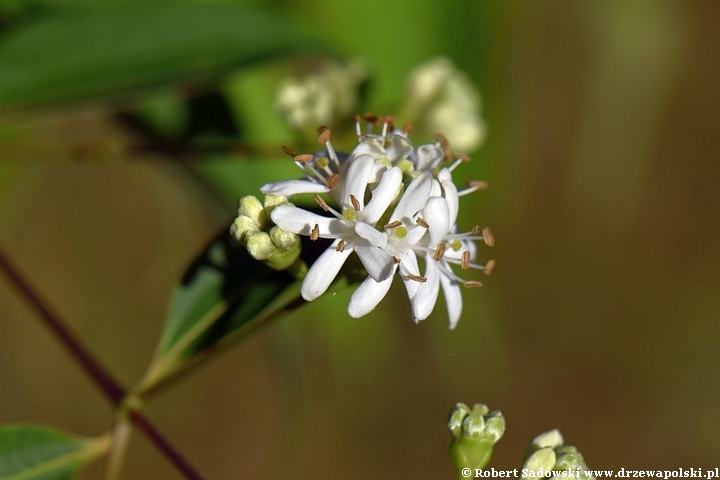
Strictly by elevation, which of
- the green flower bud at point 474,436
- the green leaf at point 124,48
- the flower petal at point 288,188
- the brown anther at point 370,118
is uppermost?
the green leaf at point 124,48

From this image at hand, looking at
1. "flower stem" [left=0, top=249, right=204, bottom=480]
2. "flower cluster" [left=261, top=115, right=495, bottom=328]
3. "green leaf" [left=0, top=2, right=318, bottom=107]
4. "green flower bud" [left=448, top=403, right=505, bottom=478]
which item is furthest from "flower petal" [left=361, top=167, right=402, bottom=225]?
"green leaf" [left=0, top=2, right=318, bottom=107]

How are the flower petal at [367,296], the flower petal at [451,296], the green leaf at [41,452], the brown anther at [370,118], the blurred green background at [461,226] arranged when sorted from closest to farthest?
1. the flower petal at [367,296]
2. the flower petal at [451,296]
3. the brown anther at [370,118]
4. the green leaf at [41,452]
5. the blurred green background at [461,226]

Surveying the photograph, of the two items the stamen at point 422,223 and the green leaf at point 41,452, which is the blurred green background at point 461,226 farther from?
the stamen at point 422,223

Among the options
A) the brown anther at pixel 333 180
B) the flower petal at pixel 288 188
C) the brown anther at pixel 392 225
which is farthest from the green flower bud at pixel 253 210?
the brown anther at pixel 392 225

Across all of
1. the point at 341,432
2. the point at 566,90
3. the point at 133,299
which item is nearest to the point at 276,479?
the point at 341,432

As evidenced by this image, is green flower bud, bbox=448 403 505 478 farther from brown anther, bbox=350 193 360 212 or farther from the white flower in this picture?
brown anther, bbox=350 193 360 212

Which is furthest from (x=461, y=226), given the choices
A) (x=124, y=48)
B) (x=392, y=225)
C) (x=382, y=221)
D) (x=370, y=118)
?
(x=392, y=225)

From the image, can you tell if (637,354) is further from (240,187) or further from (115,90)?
(115,90)
